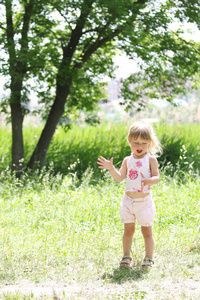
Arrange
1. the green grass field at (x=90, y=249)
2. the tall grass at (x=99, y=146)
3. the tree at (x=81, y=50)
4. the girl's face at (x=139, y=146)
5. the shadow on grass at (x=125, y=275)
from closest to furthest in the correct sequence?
the green grass field at (x=90, y=249), the shadow on grass at (x=125, y=275), the girl's face at (x=139, y=146), the tree at (x=81, y=50), the tall grass at (x=99, y=146)

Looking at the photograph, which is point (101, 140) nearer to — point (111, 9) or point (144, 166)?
point (111, 9)

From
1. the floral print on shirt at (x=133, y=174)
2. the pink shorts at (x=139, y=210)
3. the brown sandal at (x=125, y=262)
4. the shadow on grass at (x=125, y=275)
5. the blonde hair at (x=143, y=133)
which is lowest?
the shadow on grass at (x=125, y=275)

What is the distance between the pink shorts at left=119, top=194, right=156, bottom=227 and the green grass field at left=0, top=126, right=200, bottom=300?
1.32ft

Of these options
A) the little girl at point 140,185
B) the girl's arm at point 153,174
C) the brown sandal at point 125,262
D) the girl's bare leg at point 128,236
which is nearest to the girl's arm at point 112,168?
the little girl at point 140,185

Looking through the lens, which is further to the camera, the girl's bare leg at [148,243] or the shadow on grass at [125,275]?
the girl's bare leg at [148,243]

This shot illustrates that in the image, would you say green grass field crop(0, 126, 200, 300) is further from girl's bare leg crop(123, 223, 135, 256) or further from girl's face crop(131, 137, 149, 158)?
girl's face crop(131, 137, 149, 158)

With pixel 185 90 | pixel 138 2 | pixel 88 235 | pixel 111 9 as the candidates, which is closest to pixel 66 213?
pixel 88 235

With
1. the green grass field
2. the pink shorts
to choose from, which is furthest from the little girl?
the green grass field

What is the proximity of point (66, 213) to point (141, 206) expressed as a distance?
1.62 meters

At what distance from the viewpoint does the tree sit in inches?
307

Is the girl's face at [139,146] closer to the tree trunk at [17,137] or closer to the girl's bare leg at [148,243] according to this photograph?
the girl's bare leg at [148,243]

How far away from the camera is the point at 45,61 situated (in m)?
8.16

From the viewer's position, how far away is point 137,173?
367 cm

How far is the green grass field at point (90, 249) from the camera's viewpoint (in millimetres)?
3193
